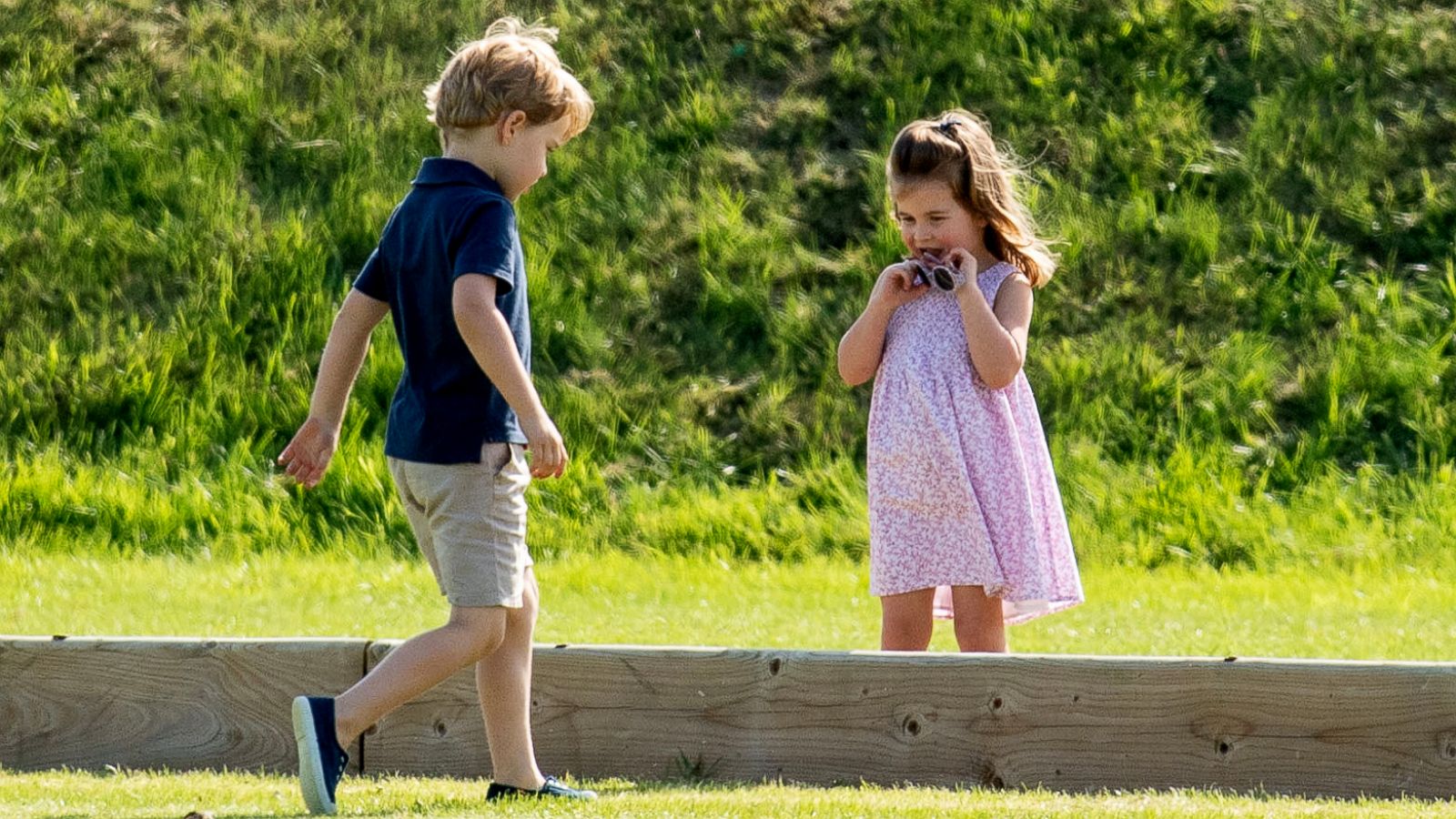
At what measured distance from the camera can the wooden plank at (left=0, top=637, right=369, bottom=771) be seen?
4.46 meters

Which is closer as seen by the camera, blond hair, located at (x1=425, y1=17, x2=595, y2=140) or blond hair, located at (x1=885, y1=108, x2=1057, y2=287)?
blond hair, located at (x1=425, y1=17, x2=595, y2=140)

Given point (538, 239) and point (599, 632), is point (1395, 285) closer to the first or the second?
point (538, 239)

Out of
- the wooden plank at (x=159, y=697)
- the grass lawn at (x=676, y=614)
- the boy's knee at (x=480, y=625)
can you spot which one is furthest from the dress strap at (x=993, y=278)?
the wooden plank at (x=159, y=697)

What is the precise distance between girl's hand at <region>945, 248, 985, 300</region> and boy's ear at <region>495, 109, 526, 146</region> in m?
1.19

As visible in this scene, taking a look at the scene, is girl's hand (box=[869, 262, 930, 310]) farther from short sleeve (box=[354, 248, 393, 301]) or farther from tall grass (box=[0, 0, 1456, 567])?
tall grass (box=[0, 0, 1456, 567])

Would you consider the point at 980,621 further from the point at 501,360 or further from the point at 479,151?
the point at 479,151

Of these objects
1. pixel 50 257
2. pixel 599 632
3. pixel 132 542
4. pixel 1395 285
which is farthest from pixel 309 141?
pixel 1395 285

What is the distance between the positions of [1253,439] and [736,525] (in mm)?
2518

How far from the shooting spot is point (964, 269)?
461cm

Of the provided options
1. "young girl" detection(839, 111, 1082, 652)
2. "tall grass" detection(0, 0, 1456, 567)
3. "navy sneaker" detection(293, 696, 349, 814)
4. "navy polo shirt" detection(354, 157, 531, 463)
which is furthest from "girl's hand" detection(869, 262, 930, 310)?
"tall grass" detection(0, 0, 1456, 567)

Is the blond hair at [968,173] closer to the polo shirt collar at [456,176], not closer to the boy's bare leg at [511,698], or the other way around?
the polo shirt collar at [456,176]

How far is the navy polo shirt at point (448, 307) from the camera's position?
3.81m

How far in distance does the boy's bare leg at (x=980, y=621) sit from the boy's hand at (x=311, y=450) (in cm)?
156

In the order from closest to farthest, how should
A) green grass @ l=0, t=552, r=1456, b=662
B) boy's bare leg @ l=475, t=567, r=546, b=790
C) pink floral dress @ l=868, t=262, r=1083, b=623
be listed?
boy's bare leg @ l=475, t=567, r=546, b=790 → pink floral dress @ l=868, t=262, r=1083, b=623 → green grass @ l=0, t=552, r=1456, b=662
